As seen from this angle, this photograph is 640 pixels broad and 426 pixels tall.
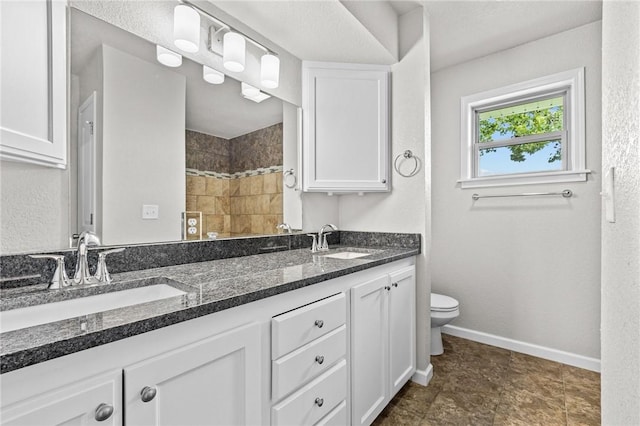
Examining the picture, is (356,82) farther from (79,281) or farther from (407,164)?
(79,281)

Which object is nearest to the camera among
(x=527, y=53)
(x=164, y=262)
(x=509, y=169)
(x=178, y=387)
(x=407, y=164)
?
(x=178, y=387)

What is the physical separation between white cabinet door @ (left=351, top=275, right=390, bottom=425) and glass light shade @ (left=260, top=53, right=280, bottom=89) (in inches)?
51.0

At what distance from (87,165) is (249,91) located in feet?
3.12

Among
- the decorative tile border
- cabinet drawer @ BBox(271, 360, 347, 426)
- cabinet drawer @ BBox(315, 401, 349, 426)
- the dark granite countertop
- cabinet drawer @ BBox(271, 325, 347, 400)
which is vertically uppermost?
the decorative tile border

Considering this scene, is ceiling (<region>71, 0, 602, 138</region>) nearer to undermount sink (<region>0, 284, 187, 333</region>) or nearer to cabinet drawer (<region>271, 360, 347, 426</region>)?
undermount sink (<region>0, 284, 187, 333</region>)

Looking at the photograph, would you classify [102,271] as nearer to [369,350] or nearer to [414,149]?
[369,350]

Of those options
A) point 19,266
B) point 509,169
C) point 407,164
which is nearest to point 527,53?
point 509,169

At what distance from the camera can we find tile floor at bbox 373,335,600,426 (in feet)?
5.43

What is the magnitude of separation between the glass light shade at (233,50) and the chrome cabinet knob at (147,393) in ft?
4.92

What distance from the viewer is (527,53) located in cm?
240

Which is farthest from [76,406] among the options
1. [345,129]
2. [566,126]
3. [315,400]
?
[566,126]

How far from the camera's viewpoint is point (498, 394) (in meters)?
1.86

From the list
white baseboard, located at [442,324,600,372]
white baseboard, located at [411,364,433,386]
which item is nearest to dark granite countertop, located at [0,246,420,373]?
white baseboard, located at [411,364,433,386]

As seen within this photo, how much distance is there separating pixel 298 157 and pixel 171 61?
911mm
